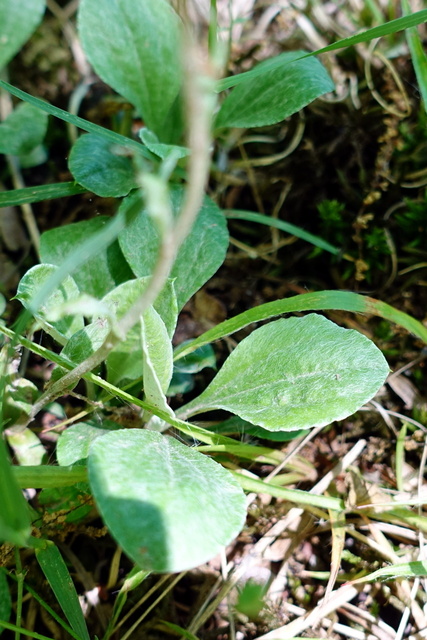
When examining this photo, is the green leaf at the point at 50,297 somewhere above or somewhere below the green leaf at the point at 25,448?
above

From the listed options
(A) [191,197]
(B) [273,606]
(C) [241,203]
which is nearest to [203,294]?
(C) [241,203]

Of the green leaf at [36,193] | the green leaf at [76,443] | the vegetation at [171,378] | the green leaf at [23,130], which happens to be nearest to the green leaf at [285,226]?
the vegetation at [171,378]

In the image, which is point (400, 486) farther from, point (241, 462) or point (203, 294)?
point (203, 294)

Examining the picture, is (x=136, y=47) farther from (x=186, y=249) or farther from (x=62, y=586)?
(x=62, y=586)

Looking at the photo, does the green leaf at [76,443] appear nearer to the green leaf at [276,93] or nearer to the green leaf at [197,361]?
the green leaf at [197,361]

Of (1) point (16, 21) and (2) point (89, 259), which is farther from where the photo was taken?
(1) point (16, 21)

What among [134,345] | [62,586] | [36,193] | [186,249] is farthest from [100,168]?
[62,586]
